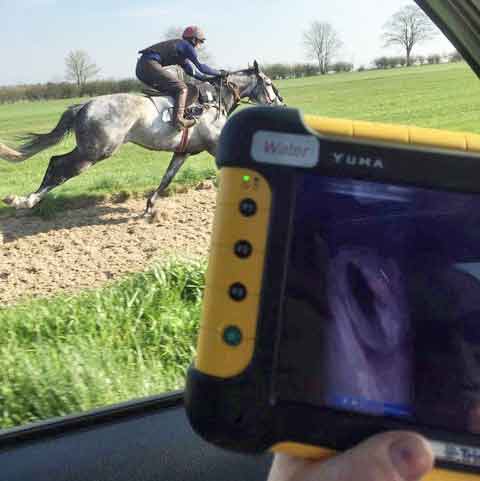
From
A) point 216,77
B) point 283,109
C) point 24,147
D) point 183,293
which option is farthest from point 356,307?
point 216,77

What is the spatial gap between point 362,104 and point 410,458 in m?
2.43

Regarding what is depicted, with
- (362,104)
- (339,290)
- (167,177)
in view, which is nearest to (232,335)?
(339,290)

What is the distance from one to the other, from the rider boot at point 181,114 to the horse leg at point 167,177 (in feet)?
0.75

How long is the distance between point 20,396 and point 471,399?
107 centimetres

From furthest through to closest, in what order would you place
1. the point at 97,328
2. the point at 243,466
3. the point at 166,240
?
the point at 166,240
the point at 97,328
the point at 243,466

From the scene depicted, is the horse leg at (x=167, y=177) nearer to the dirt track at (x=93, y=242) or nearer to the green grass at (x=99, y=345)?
the dirt track at (x=93, y=242)

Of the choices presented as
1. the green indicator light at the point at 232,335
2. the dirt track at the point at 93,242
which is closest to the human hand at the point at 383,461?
the green indicator light at the point at 232,335

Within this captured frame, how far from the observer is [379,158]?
73 centimetres

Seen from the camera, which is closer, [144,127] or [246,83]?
[144,127]

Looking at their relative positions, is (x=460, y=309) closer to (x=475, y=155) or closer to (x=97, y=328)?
(x=475, y=155)

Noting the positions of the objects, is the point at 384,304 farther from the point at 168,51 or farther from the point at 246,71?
the point at 246,71

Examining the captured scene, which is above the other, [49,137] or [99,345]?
[49,137]

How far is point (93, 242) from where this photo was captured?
4.62 m

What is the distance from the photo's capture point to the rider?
3.51m
